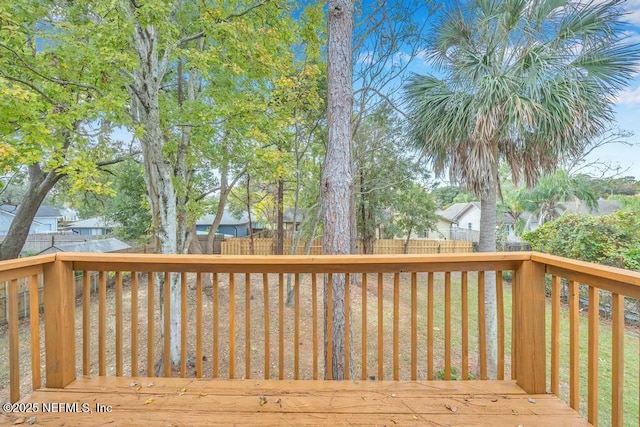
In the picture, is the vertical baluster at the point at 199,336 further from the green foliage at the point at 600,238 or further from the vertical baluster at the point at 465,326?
the green foliage at the point at 600,238

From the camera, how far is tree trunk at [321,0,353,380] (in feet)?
9.48

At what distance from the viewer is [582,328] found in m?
5.84

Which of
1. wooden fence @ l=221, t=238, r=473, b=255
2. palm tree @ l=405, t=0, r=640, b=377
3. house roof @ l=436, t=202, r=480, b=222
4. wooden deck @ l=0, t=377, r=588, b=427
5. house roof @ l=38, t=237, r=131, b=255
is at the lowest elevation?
wooden fence @ l=221, t=238, r=473, b=255

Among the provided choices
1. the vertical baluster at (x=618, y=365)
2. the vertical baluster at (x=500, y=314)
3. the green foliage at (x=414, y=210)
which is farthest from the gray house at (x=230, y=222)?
the vertical baluster at (x=618, y=365)

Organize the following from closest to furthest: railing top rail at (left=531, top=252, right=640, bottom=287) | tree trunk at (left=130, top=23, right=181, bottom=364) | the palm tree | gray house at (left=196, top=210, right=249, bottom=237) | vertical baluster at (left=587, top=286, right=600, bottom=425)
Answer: railing top rail at (left=531, top=252, right=640, bottom=287) → vertical baluster at (left=587, top=286, right=600, bottom=425) → tree trunk at (left=130, top=23, right=181, bottom=364) → the palm tree → gray house at (left=196, top=210, right=249, bottom=237)

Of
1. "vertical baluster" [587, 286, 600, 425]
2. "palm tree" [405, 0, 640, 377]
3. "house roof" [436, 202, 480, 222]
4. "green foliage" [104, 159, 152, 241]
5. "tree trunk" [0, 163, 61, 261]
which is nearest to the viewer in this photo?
"vertical baluster" [587, 286, 600, 425]

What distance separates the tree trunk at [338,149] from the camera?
289cm

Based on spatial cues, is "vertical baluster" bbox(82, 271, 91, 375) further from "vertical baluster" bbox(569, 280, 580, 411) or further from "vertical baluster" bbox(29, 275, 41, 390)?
"vertical baluster" bbox(569, 280, 580, 411)

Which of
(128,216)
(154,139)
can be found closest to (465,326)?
(154,139)

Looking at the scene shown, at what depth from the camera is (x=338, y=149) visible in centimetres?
291

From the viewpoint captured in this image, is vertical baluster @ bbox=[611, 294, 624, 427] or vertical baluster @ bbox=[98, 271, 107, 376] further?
vertical baluster @ bbox=[98, 271, 107, 376]

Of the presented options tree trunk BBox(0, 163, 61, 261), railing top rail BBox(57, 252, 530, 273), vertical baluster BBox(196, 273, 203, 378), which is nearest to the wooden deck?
vertical baluster BBox(196, 273, 203, 378)

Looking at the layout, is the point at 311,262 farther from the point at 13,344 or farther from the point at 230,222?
the point at 230,222

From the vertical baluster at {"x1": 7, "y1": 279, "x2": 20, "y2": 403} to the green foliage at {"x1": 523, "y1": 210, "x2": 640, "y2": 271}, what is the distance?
9075 millimetres
